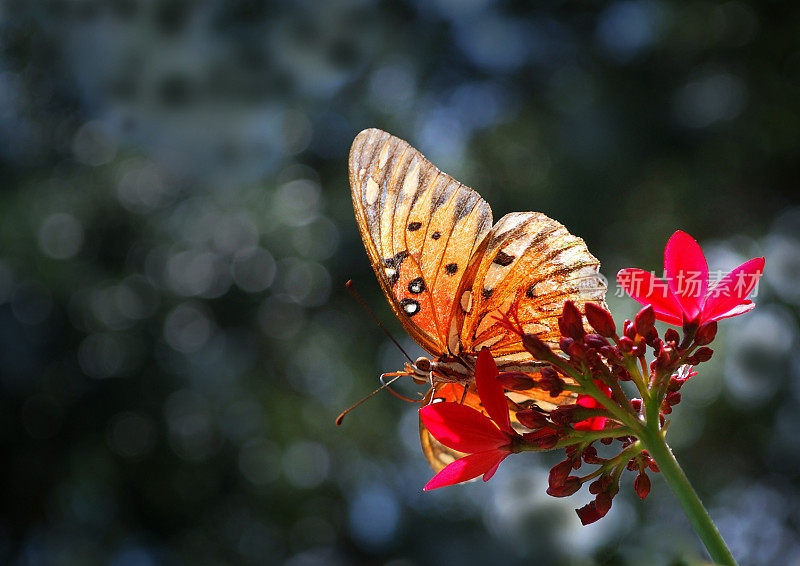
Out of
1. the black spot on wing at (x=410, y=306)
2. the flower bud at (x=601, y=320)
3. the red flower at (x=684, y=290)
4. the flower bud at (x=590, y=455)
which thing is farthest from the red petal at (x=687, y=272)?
the black spot on wing at (x=410, y=306)

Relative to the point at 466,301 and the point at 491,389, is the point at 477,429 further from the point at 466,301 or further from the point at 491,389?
the point at 466,301

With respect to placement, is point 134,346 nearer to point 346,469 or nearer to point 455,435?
point 346,469

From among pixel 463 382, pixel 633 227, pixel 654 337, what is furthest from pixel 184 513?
pixel 654 337

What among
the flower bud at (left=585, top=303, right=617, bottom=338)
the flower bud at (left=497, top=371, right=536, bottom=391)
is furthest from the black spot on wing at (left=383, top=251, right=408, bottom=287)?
the flower bud at (left=585, top=303, right=617, bottom=338)

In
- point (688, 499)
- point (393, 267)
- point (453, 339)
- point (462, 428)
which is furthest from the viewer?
point (393, 267)

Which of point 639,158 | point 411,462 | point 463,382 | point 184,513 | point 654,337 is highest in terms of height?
point 654,337

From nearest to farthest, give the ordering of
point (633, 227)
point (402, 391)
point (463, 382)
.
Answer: point (463, 382) → point (633, 227) → point (402, 391)

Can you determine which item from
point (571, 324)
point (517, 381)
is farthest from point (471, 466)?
point (571, 324)
